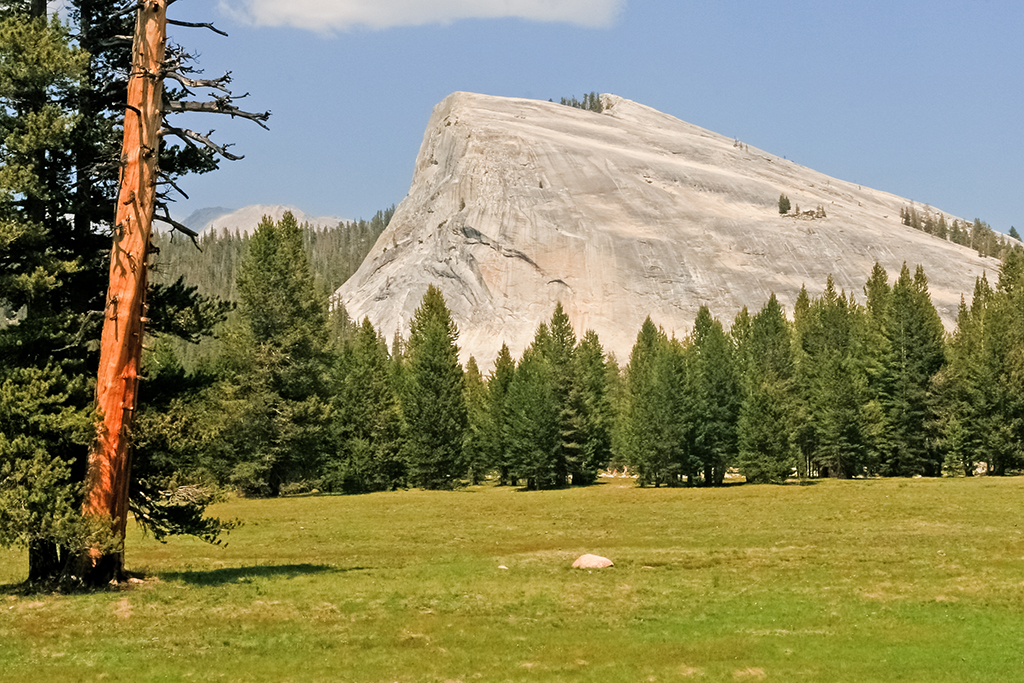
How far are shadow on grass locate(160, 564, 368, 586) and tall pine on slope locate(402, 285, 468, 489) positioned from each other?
48.3 m

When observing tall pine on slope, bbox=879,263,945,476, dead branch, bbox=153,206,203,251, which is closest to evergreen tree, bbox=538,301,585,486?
tall pine on slope, bbox=879,263,945,476

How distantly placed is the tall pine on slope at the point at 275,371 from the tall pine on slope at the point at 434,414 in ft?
31.2

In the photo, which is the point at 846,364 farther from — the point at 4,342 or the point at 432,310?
the point at 4,342

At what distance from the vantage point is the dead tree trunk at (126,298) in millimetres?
21594

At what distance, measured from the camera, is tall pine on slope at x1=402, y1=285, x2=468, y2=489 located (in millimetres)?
77125

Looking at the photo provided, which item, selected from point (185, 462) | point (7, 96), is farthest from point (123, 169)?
point (185, 462)

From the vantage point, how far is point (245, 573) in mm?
26156

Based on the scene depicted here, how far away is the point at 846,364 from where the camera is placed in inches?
3521

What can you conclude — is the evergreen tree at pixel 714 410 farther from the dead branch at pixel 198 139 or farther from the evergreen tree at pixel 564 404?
the dead branch at pixel 198 139

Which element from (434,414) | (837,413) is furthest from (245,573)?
(837,413)

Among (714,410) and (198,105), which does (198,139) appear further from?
(714,410)

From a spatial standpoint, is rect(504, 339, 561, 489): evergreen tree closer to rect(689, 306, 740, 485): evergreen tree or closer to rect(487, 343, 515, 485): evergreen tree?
rect(487, 343, 515, 485): evergreen tree

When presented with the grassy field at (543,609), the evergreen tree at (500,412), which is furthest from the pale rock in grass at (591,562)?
the evergreen tree at (500,412)

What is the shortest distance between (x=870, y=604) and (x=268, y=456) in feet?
161
